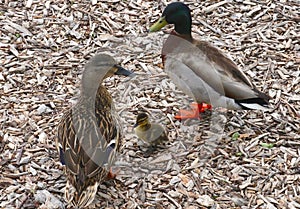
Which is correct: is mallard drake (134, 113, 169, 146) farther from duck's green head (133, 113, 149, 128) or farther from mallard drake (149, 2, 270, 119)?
mallard drake (149, 2, 270, 119)

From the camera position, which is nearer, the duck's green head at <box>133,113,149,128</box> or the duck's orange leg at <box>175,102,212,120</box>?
the duck's green head at <box>133,113,149,128</box>

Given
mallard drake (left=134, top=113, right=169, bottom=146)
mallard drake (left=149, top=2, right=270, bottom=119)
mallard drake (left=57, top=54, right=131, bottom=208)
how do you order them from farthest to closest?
1. mallard drake (left=149, top=2, right=270, bottom=119)
2. mallard drake (left=134, top=113, right=169, bottom=146)
3. mallard drake (left=57, top=54, right=131, bottom=208)

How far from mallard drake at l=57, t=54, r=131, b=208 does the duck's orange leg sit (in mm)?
701

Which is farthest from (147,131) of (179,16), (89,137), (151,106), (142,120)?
(179,16)

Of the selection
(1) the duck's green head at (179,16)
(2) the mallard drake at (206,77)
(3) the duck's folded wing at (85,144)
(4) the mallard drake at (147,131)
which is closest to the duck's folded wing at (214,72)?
(2) the mallard drake at (206,77)

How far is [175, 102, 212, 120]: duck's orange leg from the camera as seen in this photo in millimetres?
5242

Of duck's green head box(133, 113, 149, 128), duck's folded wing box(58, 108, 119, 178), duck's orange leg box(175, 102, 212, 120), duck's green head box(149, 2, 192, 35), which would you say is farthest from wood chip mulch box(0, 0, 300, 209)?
duck's green head box(149, 2, 192, 35)

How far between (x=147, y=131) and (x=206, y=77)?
2.38ft

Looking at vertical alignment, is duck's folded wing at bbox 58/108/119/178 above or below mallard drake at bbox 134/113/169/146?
above

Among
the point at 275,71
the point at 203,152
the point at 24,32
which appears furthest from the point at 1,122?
the point at 275,71

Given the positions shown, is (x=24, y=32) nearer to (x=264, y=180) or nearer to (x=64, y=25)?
(x=64, y=25)

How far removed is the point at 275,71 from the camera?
18.5 ft

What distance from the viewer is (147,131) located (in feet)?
15.8

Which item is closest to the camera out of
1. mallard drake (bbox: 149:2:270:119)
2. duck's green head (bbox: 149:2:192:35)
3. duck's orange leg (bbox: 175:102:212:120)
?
mallard drake (bbox: 149:2:270:119)
